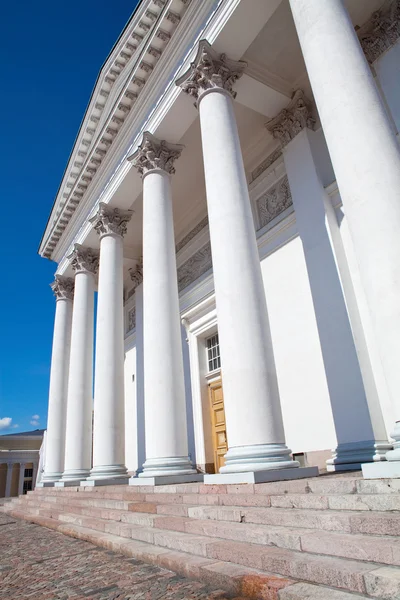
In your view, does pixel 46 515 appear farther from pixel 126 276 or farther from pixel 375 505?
pixel 126 276

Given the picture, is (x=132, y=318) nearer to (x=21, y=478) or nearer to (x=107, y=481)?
(x=107, y=481)

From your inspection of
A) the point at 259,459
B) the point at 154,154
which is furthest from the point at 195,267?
the point at 259,459

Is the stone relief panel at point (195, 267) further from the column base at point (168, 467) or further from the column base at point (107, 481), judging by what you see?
the column base at point (168, 467)

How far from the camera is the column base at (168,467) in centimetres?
773

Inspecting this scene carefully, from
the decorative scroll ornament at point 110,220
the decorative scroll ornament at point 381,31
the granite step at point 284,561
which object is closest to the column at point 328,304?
the decorative scroll ornament at point 381,31

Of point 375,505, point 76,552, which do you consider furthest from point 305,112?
point 76,552

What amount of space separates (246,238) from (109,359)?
631 cm

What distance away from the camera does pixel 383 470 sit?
4.07 metres

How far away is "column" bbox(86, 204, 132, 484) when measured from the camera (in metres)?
10.8

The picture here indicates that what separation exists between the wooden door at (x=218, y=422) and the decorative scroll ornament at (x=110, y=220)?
5718mm

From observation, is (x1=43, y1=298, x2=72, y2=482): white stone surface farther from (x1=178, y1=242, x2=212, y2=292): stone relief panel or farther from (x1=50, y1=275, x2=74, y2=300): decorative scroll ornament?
(x1=178, y1=242, x2=212, y2=292): stone relief panel

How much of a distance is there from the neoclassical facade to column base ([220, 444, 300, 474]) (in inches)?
0.8

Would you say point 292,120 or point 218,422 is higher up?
point 292,120

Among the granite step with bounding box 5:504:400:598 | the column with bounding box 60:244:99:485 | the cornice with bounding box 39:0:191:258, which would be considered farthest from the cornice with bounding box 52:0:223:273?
the granite step with bounding box 5:504:400:598
